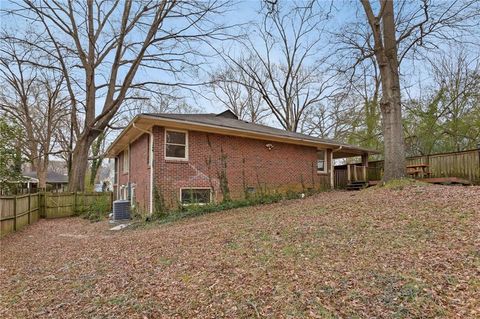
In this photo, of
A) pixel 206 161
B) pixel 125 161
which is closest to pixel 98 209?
pixel 125 161

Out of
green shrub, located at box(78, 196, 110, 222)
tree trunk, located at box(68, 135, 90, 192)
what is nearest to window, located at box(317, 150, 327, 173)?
green shrub, located at box(78, 196, 110, 222)

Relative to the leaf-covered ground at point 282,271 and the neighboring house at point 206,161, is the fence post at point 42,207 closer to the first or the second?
the neighboring house at point 206,161

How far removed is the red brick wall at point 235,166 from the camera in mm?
10734

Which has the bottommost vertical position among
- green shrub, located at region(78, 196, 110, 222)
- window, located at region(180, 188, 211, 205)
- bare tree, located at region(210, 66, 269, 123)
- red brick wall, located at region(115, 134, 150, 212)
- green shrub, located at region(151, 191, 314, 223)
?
green shrub, located at region(78, 196, 110, 222)

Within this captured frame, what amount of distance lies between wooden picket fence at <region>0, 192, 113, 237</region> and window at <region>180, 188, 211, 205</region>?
17.5 feet

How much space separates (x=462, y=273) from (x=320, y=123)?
25.0 metres

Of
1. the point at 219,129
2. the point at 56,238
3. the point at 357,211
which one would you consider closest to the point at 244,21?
the point at 219,129

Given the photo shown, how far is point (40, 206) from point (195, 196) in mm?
8928

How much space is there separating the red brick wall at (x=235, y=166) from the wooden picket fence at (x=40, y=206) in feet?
15.0

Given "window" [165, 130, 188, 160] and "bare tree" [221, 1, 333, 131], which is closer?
"window" [165, 130, 188, 160]

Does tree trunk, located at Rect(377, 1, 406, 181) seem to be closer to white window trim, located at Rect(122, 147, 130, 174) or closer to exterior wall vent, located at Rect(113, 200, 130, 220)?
exterior wall vent, located at Rect(113, 200, 130, 220)

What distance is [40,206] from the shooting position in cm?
1480

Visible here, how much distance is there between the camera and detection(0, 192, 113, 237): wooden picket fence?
9383mm

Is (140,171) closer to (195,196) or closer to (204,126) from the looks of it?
(195,196)
